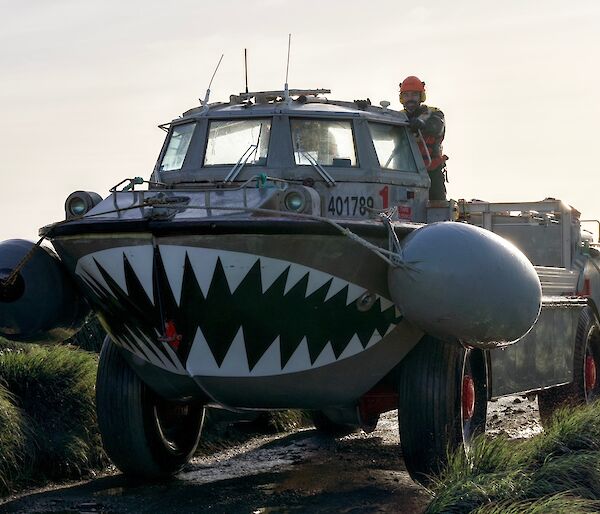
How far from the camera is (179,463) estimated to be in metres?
8.57

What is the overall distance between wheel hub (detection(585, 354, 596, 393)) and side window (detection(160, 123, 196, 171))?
4.20 m

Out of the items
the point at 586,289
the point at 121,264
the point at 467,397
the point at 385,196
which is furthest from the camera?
the point at 586,289

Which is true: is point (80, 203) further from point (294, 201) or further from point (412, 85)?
point (412, 85)

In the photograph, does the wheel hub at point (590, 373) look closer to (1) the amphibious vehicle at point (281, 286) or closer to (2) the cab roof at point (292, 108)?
(1) the amphibious vehicle at point (281, 286)

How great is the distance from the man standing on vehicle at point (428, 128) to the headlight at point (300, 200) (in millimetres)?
2011

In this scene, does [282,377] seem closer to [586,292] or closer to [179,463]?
[179,463]

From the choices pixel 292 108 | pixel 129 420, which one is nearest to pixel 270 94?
pixel 292 108

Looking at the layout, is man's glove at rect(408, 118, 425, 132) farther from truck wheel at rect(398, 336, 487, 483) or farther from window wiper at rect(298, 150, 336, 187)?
truck wheel at rect(398, 336, 487, 483)

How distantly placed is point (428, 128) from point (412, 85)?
67 centimetres

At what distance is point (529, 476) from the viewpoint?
21.2ft

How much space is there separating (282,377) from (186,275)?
2.92ft

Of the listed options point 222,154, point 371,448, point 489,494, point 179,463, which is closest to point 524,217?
point 371,448

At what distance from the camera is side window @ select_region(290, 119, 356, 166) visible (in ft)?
26.9

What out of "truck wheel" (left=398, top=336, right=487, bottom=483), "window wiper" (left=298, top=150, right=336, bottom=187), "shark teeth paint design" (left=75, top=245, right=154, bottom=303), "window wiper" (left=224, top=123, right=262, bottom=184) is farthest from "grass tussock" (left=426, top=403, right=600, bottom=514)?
"window wiper" (left=224, top=123, right=262, bottom=184)
